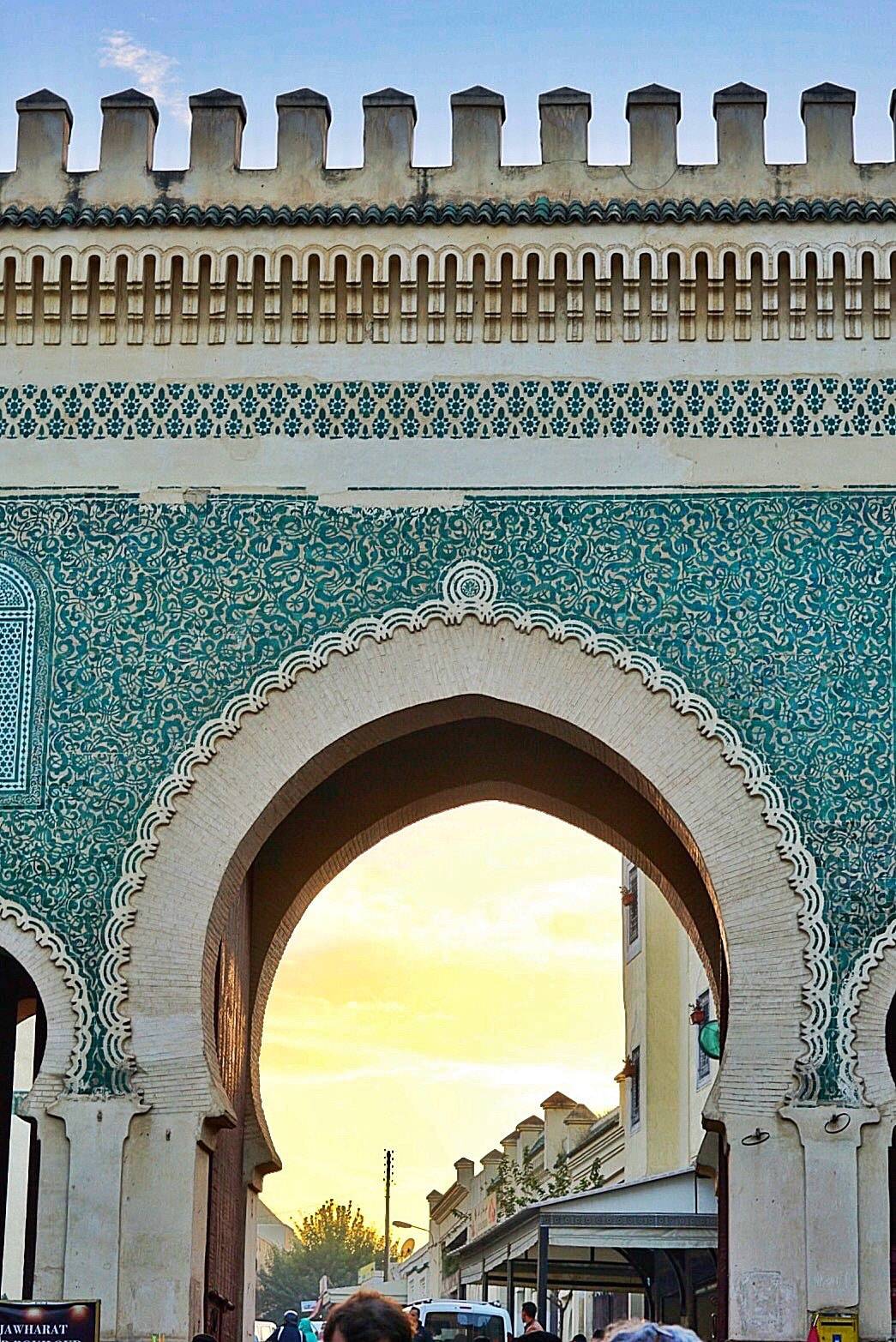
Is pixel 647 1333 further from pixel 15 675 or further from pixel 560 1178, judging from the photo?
pixel 560 1178

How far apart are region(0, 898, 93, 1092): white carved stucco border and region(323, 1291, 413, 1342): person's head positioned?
5888 mm

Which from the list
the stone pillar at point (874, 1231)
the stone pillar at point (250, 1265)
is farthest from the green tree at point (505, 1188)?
the stone pillar at point (874, 1231)

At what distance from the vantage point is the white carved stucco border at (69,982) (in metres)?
8.54

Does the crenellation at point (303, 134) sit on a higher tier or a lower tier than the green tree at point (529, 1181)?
higher

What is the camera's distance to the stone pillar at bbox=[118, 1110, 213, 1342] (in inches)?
327

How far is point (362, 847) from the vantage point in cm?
1081

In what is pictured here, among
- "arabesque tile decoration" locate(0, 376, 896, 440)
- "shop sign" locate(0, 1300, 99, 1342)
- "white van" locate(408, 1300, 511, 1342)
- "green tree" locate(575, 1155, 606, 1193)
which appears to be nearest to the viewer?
"shop sign" locate(0, 1300, 99, 1342)

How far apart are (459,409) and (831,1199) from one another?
3.53 metres

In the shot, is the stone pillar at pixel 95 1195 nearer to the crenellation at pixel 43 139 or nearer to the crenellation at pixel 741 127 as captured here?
the crenellation at pixel 43 139

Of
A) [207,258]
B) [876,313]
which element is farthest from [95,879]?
[876,313]

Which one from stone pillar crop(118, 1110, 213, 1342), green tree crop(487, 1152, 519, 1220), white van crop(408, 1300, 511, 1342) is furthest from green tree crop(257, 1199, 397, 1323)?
stone pillar crop(118, 1110, 213, 1342)

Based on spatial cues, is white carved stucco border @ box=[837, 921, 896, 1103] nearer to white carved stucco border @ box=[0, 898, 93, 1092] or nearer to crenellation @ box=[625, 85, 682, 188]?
white carved stucco border @ box=[0, 898, 93, 1092]

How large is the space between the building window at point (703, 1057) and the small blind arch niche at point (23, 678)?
9267mm

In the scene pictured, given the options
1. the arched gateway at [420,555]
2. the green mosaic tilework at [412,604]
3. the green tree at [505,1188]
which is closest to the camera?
the arched gateway at [420,555]
